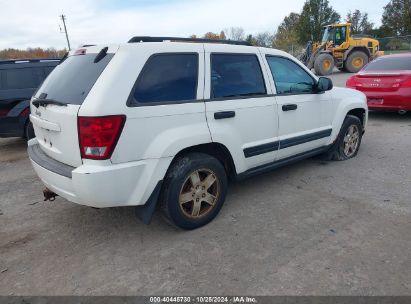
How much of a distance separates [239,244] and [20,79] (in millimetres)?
5806

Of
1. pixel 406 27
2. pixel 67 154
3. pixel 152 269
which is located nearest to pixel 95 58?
pixel 67 154

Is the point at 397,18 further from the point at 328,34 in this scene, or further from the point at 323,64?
the point at 323,64

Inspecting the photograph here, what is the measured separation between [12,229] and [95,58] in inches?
79.4

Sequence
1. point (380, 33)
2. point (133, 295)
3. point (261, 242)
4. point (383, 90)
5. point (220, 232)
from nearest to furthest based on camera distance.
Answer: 1. point (133, 295)
2. point (261, 242)
3. point (220, 232)
4. point (383, 90)
5. point (380, 33)

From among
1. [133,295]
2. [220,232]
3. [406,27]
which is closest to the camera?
[133,295]

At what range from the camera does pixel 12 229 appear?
3.58m

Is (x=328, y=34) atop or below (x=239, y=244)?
atop

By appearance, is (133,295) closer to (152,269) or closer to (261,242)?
(152,269)

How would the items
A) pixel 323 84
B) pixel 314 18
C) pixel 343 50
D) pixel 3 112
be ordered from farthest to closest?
pixel 314 18 < pixel 343 50 < pixel 3 112 < pixel 323 84

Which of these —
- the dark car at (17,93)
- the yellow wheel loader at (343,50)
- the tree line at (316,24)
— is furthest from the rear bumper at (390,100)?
the tree line at (316,24)

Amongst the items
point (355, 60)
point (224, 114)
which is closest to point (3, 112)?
point (224, 114)

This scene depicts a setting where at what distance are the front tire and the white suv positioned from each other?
0.01m

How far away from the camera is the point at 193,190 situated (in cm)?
334

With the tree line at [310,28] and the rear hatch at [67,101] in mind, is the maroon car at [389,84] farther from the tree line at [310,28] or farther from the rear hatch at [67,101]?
the tree line at [310,28]
